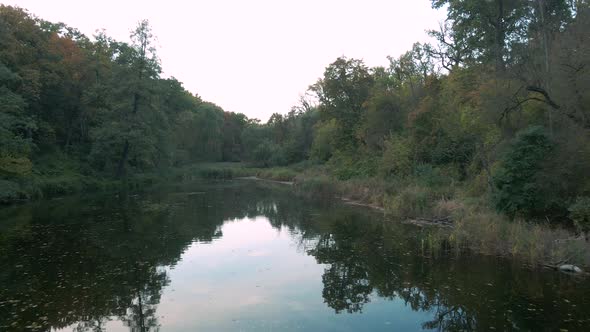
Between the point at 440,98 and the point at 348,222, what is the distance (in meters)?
15.0

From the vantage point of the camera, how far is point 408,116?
3494 cm

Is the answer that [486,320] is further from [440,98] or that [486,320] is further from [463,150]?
[440,98]

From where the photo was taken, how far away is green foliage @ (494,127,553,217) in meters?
16.5

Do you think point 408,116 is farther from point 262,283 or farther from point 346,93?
point 262,283

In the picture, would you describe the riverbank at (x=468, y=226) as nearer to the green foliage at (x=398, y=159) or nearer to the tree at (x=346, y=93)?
the green foliage at (x=398, y=159)

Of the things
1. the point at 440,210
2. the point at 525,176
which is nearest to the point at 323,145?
the point at 440,210

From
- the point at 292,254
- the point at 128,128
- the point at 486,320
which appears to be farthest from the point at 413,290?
the point at 128,128

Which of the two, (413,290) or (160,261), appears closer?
(413,290)

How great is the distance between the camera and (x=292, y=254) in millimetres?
18078

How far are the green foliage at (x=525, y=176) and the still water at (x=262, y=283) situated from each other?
3.00 metres

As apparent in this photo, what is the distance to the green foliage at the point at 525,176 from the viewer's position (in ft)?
54.0

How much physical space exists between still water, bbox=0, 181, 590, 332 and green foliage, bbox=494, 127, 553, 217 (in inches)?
118

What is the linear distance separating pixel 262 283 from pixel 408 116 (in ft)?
81.2

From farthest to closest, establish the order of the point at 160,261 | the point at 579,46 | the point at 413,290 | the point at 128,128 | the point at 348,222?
the point at 128,128
the point at 348,222
the point at 579,46
the point at 160,261
the point at 413,290
